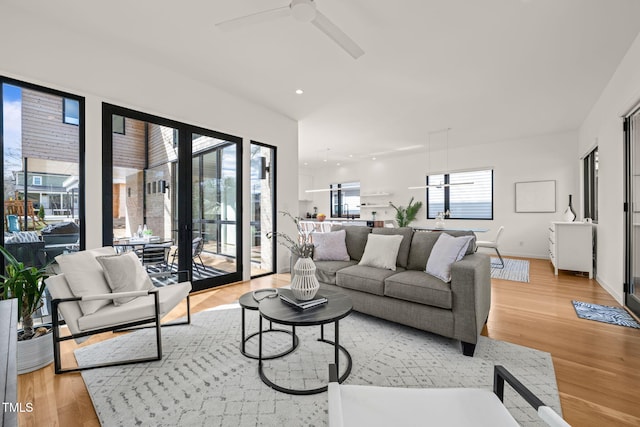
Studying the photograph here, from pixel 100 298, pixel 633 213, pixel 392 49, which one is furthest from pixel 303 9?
pixel 633 213

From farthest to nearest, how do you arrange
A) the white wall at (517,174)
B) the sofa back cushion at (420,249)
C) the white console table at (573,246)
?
1. the white wall at (517,174)
2. the white console table at (573,246)
3. the sofa back cushion at (420,249)

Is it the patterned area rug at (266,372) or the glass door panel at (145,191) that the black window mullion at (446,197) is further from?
the glass door panel at (145,191)

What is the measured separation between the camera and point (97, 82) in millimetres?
2977

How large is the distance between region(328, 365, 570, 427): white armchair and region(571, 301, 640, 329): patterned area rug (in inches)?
116

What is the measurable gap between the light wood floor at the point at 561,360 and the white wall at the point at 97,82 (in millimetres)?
1504

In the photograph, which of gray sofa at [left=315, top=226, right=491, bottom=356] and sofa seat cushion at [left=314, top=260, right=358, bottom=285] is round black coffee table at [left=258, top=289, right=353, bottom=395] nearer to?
gray sofa at [left=315, top=226, right=491, bottom=356]

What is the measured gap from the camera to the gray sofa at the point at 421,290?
2.22 m

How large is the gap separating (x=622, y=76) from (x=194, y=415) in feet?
17.7

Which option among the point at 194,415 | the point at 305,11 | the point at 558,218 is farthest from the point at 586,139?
the point at 194,415

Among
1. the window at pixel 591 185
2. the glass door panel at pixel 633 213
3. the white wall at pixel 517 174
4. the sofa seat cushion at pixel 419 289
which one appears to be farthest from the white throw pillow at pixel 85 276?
the white wall at pixel 517 174

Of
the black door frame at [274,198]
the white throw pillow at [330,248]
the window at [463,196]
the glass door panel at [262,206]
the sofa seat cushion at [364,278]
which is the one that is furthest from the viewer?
the window at [463,196]

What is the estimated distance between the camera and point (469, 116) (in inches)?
207

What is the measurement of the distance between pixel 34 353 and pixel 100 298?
2.12 ft

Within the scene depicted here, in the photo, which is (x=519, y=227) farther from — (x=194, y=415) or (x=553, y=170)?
(x=194, y=415)
